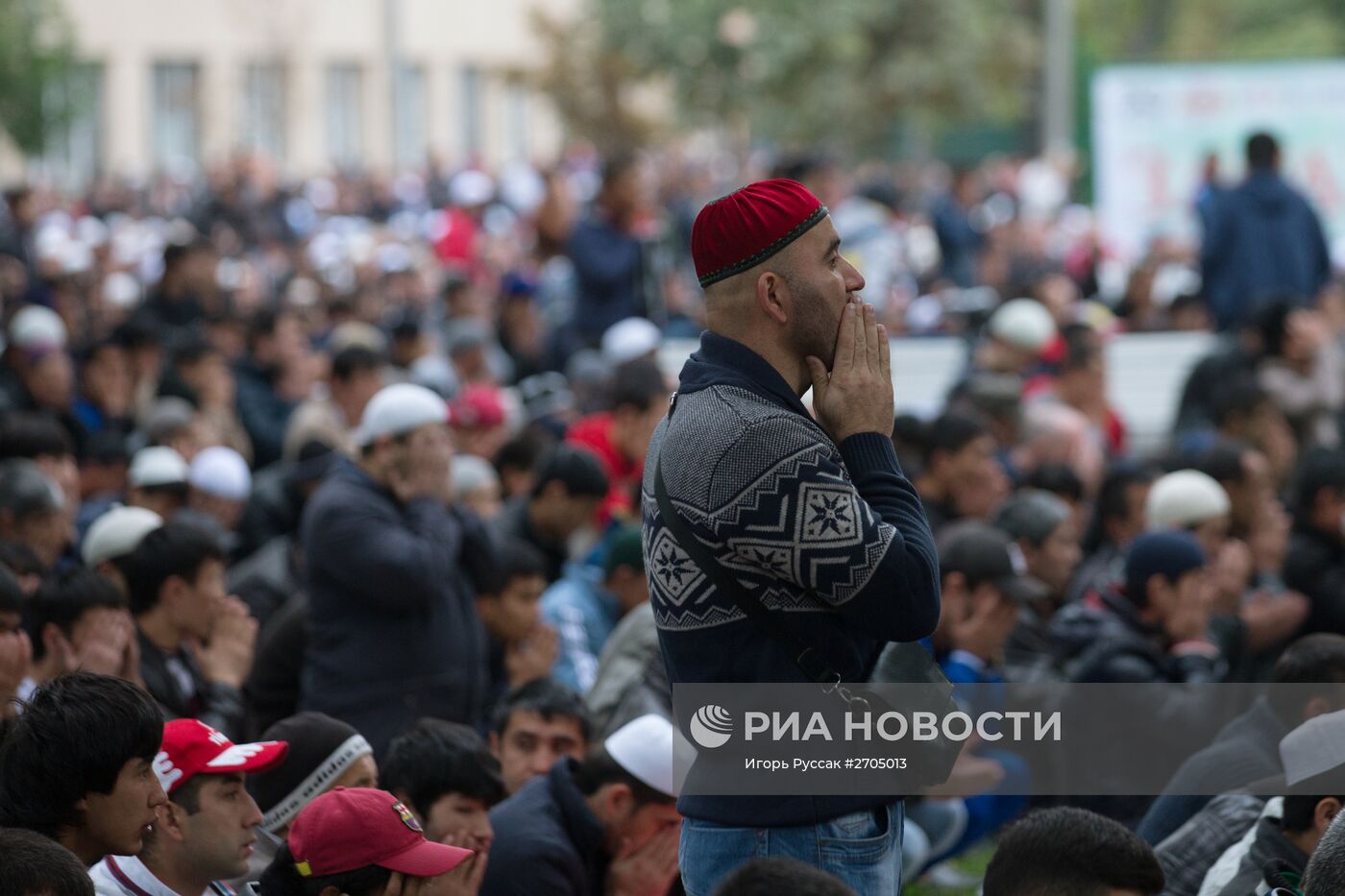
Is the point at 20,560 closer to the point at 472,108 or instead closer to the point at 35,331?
the point at 35,331

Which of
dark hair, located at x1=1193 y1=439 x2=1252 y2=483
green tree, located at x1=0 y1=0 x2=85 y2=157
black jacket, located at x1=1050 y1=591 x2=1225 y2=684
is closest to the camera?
black jacket, located at x1=1050 y1=591 x2=1225 y2=684

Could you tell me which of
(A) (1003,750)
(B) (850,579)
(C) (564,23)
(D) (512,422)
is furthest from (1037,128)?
(B) (850,579)

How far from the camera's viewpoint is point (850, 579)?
10.2ft

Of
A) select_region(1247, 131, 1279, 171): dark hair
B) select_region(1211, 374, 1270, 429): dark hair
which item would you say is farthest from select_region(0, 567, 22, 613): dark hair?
select_region(1247, 131, 1279, 171): dark hair

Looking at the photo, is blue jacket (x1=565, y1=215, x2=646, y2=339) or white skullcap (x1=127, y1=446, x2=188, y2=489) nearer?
white skullcap (x1=127, y1=446, x2=188, y2=489)

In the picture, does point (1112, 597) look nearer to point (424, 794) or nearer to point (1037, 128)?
point (424, 794)

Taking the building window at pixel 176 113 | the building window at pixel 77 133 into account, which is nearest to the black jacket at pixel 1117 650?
the building window at pixel 77 133

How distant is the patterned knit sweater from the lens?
10.3 ft

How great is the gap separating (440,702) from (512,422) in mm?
4259

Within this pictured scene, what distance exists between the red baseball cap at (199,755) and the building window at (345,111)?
1555 inches

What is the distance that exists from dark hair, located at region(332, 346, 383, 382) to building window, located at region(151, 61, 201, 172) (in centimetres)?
3197

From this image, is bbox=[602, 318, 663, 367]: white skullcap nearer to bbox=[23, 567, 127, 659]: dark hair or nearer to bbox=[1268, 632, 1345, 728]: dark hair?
bbox=[23, 567, 127, 659]: dark hair

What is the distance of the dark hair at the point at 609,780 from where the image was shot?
4.89 m

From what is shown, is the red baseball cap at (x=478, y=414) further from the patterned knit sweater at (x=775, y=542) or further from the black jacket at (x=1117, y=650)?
the patterned knit sweater at (x=775, y=542)
